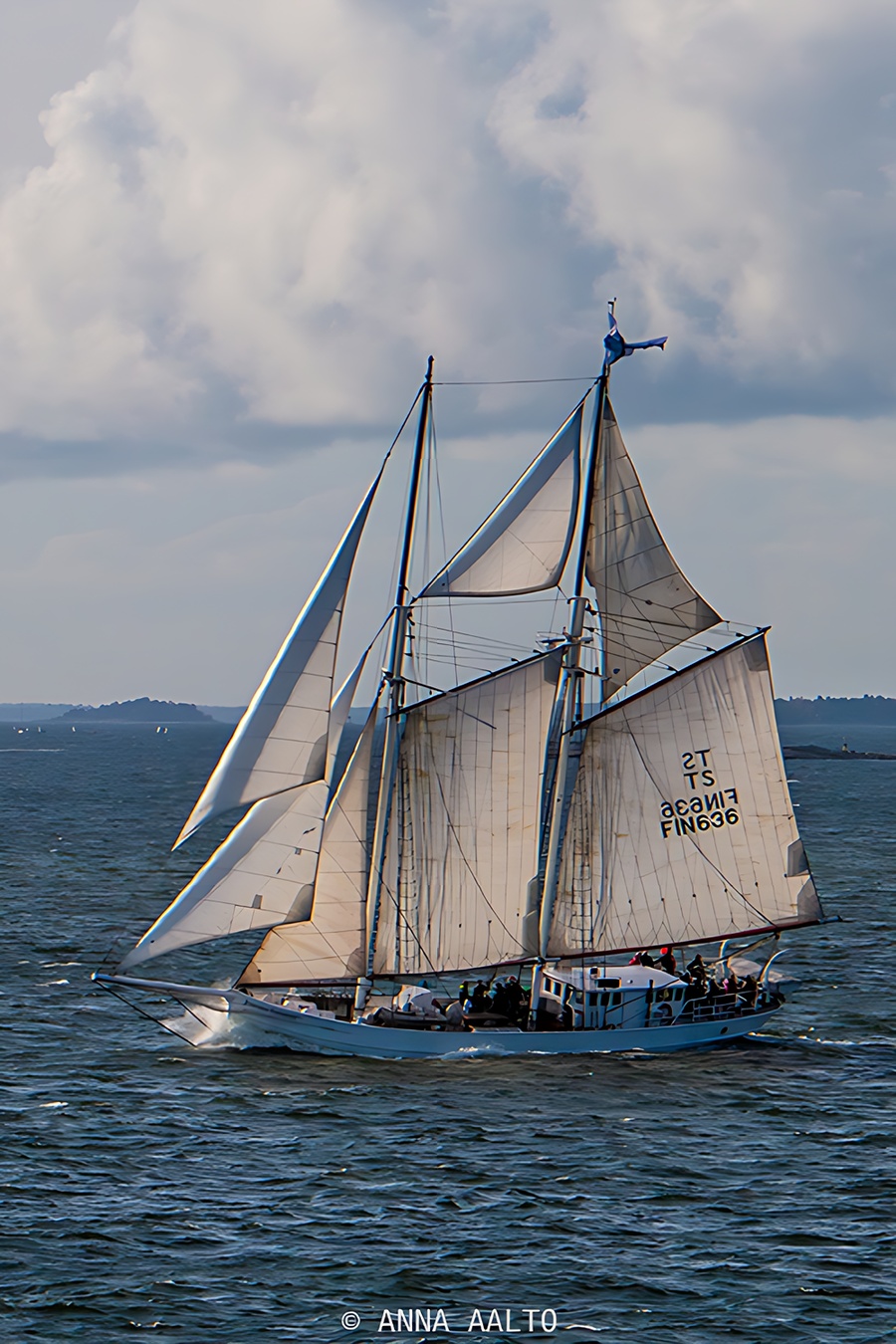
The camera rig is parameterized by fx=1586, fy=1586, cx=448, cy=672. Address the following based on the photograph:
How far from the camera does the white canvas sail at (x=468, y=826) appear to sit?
52.7m

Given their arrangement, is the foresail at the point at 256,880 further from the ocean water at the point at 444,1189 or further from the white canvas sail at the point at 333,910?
the ocean water at the point at 444,1189

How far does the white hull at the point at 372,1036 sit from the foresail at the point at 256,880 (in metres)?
2.87

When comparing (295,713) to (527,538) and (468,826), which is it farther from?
(527,538)

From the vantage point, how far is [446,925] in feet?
174

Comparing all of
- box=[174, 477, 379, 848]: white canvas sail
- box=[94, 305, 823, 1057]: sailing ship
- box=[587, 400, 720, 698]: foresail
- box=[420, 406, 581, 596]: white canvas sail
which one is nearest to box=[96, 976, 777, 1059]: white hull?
box=[94, 305, 823, 1057]: sailing ship

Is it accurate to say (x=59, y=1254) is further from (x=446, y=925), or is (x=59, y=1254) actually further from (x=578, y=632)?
(x=578, y=632)

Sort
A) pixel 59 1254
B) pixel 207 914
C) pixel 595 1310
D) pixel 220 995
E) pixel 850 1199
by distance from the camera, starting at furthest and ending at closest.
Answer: pixel 220 995
pixel 207 914
pixel 850 1199
pixel 59 1254
pixel 595 1310

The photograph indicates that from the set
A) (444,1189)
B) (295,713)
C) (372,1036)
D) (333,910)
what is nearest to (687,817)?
(333,910)

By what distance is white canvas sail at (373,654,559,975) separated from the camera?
173 feet

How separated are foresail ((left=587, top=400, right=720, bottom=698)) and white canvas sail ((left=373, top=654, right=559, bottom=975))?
3010 mm

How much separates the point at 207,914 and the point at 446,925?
9.16 m

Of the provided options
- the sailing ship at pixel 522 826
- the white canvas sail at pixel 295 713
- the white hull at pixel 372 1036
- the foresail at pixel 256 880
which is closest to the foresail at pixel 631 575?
the sailing ship at pixel 522 826

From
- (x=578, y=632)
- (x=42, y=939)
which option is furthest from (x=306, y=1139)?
(x=42, y=939)

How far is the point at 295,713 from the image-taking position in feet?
155
